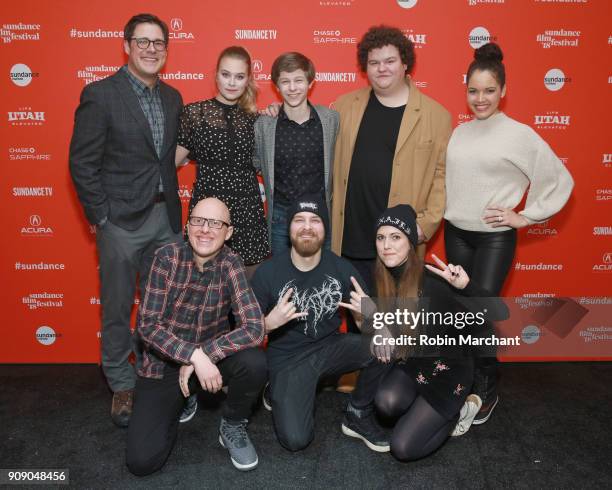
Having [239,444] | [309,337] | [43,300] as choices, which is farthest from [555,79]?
[43,300]

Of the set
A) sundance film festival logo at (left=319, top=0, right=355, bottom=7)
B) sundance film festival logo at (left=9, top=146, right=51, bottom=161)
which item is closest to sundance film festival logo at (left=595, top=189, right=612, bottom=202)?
sundance film festival logo at (left=319, top=0, right=355, bottom=7)

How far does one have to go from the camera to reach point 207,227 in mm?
2281

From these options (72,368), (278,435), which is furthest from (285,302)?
(72,368)

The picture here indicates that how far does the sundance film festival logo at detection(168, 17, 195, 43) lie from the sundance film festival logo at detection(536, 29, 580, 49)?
2135 millimetres

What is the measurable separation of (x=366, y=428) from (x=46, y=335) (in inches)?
90.8

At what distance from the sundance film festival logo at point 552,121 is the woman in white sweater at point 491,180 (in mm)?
708

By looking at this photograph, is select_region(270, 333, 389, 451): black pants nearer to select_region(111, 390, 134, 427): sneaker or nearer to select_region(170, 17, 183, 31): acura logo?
select_region(111, 390, 134, 427): sneaker

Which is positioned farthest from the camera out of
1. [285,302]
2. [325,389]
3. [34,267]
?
[34,267]

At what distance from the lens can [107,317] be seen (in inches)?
106

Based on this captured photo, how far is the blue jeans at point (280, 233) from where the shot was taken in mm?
2695

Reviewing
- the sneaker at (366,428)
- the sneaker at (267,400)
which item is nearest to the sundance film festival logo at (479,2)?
the sneaker at (366,428)

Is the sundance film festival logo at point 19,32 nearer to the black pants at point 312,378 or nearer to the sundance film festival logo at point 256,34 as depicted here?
the sundance film festival logo at point 256,34

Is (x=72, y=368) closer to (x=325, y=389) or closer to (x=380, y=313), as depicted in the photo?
(x=325, y=389)

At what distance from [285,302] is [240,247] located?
49cm
